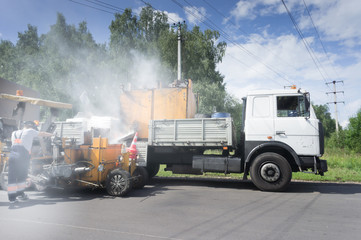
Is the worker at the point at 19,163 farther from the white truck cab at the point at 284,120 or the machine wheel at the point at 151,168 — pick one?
the white truck cab at the point at 284,120

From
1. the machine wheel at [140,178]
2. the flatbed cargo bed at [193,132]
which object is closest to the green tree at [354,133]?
the flatbed cargo bed at [193,132]

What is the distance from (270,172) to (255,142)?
0.92m

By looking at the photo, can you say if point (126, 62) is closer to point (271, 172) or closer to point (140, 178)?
point (140, 178)

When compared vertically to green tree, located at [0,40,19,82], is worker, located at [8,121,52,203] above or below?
below

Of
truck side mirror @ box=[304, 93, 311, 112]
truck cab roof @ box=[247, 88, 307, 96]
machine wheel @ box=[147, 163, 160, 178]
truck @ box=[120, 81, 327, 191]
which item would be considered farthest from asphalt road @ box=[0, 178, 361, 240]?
truck cab roof @ box=[247, 88, 307, 96]

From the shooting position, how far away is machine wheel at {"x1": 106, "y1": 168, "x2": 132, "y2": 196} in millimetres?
6137

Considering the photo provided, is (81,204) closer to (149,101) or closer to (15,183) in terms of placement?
(15,183)

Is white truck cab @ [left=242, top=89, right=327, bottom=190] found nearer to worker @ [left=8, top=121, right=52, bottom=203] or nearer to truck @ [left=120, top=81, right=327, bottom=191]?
truck @ [left=120, top=81, right=327, bottom=191]

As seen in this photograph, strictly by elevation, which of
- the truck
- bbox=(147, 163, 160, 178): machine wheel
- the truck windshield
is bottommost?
bbox=(147, 163, 160, 178): machine wheel

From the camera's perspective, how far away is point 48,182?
6.18m

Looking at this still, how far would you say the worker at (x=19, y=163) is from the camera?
17.6 ft

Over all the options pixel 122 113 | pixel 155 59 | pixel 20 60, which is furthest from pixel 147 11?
pixel 122 113

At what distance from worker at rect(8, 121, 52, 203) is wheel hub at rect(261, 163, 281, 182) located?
5935mm

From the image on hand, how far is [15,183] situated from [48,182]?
86cm
